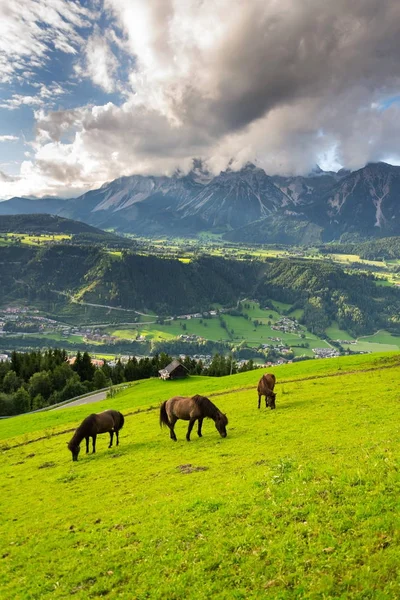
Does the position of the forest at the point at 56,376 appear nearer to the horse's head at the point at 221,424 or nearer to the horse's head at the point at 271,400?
the horse's head at the point at 271,400

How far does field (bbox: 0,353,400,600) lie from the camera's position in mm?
10180

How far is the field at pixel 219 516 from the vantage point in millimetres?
10180

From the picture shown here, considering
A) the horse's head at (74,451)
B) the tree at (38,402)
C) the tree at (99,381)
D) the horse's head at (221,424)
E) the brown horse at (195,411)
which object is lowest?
the tree at (38,402)

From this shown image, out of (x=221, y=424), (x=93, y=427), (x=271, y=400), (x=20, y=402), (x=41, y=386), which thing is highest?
(x=93, y=427)

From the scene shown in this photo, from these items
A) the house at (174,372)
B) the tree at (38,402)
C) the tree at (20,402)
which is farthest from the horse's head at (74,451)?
the tree at (38,402)

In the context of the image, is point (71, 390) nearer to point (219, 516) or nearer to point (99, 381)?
point (99, 381)

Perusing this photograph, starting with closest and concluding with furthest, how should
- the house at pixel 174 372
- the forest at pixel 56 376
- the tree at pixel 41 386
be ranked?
the forest at pixel 56 376, the house at pixel 174 372, the tree at pixel 41 386

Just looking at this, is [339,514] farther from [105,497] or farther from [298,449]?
[105,497]

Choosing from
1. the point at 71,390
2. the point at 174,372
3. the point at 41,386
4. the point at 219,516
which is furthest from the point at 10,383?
the point at 219,516

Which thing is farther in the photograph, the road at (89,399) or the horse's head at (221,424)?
the road at (89,399)

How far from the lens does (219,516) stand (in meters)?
13.5

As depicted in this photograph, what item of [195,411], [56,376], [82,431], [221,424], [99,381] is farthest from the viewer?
[99,381]

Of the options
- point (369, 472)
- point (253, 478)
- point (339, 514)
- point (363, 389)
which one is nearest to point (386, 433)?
point (369, 472)

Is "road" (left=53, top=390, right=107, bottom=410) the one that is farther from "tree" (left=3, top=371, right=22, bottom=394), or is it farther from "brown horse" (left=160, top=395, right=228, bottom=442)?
"brown horse" (left=160, top=395, right=228, bottom=442)
